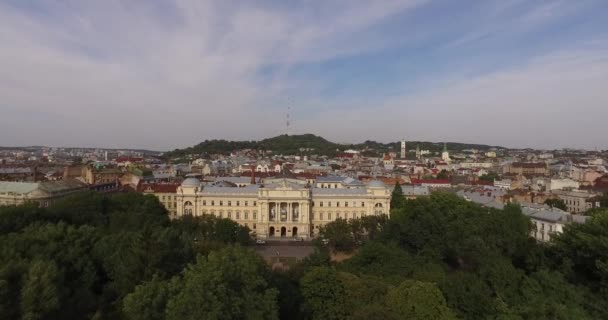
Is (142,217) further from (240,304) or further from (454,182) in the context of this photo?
(454,182)

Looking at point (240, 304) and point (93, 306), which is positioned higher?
point (240, 304)

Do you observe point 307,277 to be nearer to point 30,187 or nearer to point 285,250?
point 285,250

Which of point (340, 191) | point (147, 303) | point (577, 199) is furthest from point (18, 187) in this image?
point (577, 199)

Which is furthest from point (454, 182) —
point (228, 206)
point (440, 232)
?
point (440, 232)

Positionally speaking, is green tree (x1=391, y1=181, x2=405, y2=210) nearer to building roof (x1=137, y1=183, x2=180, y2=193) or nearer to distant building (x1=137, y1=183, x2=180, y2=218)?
distant building (x1=137, y1=183, x2=180, y2=218)

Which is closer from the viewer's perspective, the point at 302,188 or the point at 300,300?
the point at 300,300

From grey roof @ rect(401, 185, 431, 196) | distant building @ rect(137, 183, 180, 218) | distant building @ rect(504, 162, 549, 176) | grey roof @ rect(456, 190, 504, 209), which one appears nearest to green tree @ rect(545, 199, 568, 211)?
grey roof @ rect(456, 190, 504, 209)
